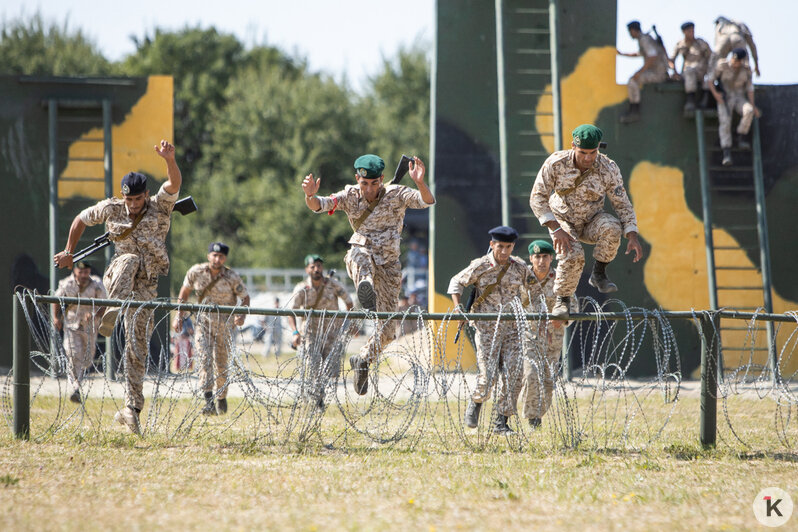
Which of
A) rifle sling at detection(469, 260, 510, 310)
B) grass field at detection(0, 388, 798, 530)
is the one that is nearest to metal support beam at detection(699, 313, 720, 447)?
grass field at detection(0, 388, 798, 530)

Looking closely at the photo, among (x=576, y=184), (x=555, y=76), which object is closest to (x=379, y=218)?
(x=576, y=184)

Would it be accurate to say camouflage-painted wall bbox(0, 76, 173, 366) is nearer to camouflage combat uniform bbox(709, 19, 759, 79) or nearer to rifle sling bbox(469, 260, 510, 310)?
rifle sling bbox(469, 260, 510, 310)

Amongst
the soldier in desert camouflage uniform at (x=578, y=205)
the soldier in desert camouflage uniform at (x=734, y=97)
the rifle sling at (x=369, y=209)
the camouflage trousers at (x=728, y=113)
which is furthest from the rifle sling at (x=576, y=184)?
the camouflage trousers at (x=728, y=113)

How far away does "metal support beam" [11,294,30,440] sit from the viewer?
6.86m

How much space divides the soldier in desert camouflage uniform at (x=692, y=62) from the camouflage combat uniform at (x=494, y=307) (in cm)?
594

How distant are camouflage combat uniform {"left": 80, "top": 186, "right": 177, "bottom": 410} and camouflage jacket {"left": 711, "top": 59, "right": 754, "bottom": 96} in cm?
821

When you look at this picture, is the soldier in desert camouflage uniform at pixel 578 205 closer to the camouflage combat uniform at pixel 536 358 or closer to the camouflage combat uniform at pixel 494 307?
the camouflage combat uniform at pixel 536 358

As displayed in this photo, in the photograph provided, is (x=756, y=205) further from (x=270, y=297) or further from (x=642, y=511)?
(x=270, y=297)

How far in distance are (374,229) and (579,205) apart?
64.6 inches

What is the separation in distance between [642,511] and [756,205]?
8.91m

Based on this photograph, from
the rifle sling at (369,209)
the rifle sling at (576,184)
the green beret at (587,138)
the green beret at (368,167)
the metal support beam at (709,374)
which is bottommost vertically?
the metal support beam at (709,374)

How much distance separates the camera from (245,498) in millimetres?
5312

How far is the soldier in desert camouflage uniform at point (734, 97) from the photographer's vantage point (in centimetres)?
1259

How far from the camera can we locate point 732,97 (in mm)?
12789
